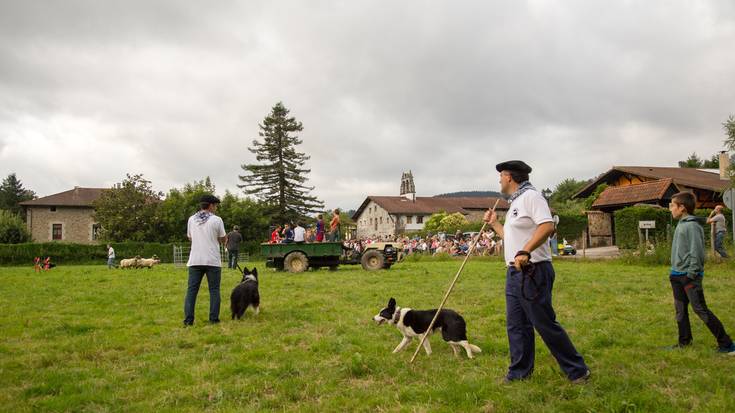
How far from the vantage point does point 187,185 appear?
161 feet

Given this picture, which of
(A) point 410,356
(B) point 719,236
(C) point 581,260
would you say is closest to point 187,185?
(C) point 581,260

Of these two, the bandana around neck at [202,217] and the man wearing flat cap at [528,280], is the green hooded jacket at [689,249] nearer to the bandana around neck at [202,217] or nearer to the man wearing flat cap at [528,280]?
the man wearing flat cap at [528,280]

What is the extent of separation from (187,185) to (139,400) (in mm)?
47849

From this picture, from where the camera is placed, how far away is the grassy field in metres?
4.00

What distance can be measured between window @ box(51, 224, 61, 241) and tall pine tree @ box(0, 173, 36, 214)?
34212mm

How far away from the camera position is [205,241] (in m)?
7.50

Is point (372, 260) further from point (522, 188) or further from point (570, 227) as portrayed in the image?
point (570, 227)

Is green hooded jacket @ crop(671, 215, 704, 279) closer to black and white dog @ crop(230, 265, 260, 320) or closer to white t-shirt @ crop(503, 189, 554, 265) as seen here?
white t-shirt @ crop(503, 189, 554, 265)

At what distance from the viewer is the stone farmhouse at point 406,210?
230 ft

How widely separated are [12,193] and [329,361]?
101219mm

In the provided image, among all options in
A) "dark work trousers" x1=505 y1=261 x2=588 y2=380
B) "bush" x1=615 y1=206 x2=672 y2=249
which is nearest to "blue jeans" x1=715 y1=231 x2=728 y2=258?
"bush" x1=615 y1=206 x2=672 y2=249

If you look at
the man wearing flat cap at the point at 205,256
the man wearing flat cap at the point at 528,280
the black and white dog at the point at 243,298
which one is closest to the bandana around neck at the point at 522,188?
the man wearing flat cap at the point at 528,280

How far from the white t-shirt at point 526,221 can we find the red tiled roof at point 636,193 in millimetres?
32087

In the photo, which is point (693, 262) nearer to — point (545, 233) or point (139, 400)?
point (545, 233)
